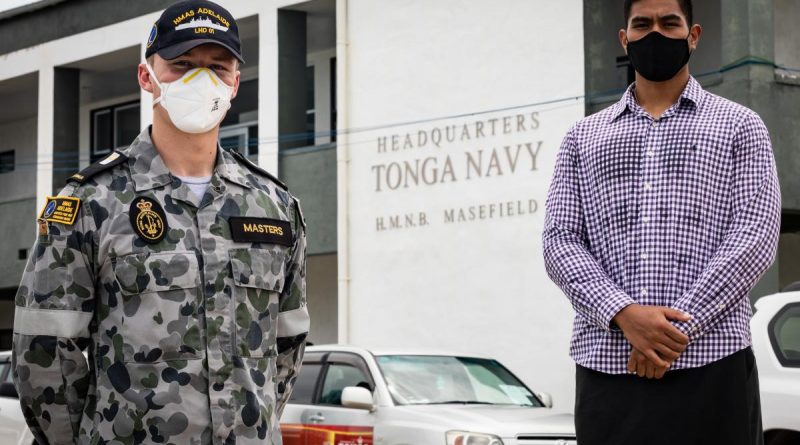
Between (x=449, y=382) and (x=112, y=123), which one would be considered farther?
(x=112, y=123)

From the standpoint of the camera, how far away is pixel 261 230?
12.9 ft

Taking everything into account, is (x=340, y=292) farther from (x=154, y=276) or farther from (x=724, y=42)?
(x=154, y=276)

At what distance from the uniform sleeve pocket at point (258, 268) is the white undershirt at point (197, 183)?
20 centimetres

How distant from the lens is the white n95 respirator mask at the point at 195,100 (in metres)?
3.89

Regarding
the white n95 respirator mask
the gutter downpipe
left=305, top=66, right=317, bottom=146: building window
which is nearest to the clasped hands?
the white n95 respirator mask

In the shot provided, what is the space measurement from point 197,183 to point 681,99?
141 centimetres

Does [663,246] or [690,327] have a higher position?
[663,246]

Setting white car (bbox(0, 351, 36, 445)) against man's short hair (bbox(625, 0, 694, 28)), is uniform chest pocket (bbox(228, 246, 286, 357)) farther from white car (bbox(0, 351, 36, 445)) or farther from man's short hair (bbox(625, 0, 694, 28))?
white car (bbox(0, 351, 36, 445))

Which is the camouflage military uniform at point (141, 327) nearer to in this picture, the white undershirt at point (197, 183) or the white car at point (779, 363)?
the white undershirt at point (197, 183)

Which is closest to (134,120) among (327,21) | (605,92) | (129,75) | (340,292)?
(129,75)

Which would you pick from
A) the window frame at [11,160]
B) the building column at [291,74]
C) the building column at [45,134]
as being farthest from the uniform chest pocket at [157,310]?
the window frame at [11,160]

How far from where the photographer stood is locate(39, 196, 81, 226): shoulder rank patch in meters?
3.70

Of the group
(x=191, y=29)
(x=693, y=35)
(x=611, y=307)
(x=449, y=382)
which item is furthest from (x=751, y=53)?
(x=191, y=29)

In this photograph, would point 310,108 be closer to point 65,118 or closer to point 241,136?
point 241,136
